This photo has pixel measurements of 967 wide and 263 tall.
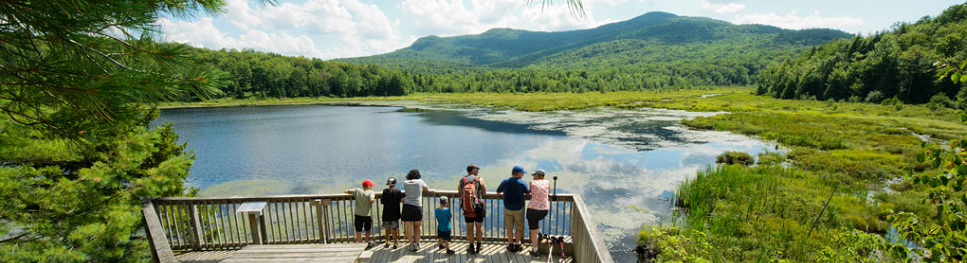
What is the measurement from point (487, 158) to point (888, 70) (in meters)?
66.4

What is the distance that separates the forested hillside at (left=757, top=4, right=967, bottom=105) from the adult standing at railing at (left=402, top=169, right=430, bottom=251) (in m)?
54.5

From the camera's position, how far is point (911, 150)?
64.3 feet

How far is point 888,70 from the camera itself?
5303 centimetres

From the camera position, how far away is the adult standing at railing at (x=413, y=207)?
5766 millimetres

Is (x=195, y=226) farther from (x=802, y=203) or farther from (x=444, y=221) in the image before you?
(x=802, y=203)

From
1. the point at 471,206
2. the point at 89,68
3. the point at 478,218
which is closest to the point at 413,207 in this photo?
the point at 471,206

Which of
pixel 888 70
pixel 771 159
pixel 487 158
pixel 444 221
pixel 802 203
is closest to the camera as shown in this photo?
pixel 444 221

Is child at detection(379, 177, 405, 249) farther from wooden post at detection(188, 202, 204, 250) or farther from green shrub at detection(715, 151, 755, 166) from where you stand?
green shrub at detection(715, 151, 755, 166)

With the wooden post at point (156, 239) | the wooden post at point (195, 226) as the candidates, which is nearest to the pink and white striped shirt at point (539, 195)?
the wooden post at point (156, 239)

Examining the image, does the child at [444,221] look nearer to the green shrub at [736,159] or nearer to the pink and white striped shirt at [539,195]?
the pink and white striped shirt at [539,195]

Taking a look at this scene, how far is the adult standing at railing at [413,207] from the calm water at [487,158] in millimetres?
5939

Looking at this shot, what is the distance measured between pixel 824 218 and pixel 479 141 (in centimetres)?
2012

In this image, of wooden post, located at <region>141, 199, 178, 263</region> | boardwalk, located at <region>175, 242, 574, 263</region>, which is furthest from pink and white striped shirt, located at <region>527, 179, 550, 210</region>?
wooden post, located at <region>141, 199, 178, 263</region>

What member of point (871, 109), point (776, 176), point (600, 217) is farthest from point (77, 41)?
point (871, 109)
